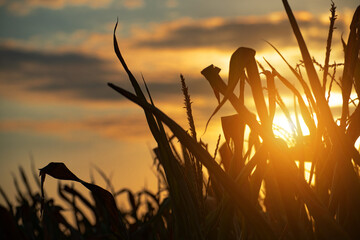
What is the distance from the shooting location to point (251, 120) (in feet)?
3.10

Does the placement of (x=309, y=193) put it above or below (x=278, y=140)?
below

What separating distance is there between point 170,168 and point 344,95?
1.35ft

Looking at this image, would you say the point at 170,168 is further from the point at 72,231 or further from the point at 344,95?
the point at 72,231

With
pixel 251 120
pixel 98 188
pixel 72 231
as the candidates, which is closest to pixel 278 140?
pixel 251 120

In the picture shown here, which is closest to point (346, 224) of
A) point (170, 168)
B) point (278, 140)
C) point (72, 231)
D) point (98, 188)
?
point (278, 140)

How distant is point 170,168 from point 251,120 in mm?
201

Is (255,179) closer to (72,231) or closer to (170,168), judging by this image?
(170,168)

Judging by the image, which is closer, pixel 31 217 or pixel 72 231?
pixel 72 231

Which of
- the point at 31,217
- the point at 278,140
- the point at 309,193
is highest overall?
the point at 278,140

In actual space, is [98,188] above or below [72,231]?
above

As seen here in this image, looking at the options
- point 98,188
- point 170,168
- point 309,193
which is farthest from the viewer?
point 98,188

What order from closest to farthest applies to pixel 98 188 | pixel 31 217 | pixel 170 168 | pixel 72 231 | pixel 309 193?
pixel 309 193, pixel 170 168, pixel 98 188, pixel 72 231, pixel 31 217

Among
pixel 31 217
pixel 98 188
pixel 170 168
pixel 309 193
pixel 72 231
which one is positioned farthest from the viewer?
pixel 31 217

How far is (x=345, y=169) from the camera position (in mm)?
967
